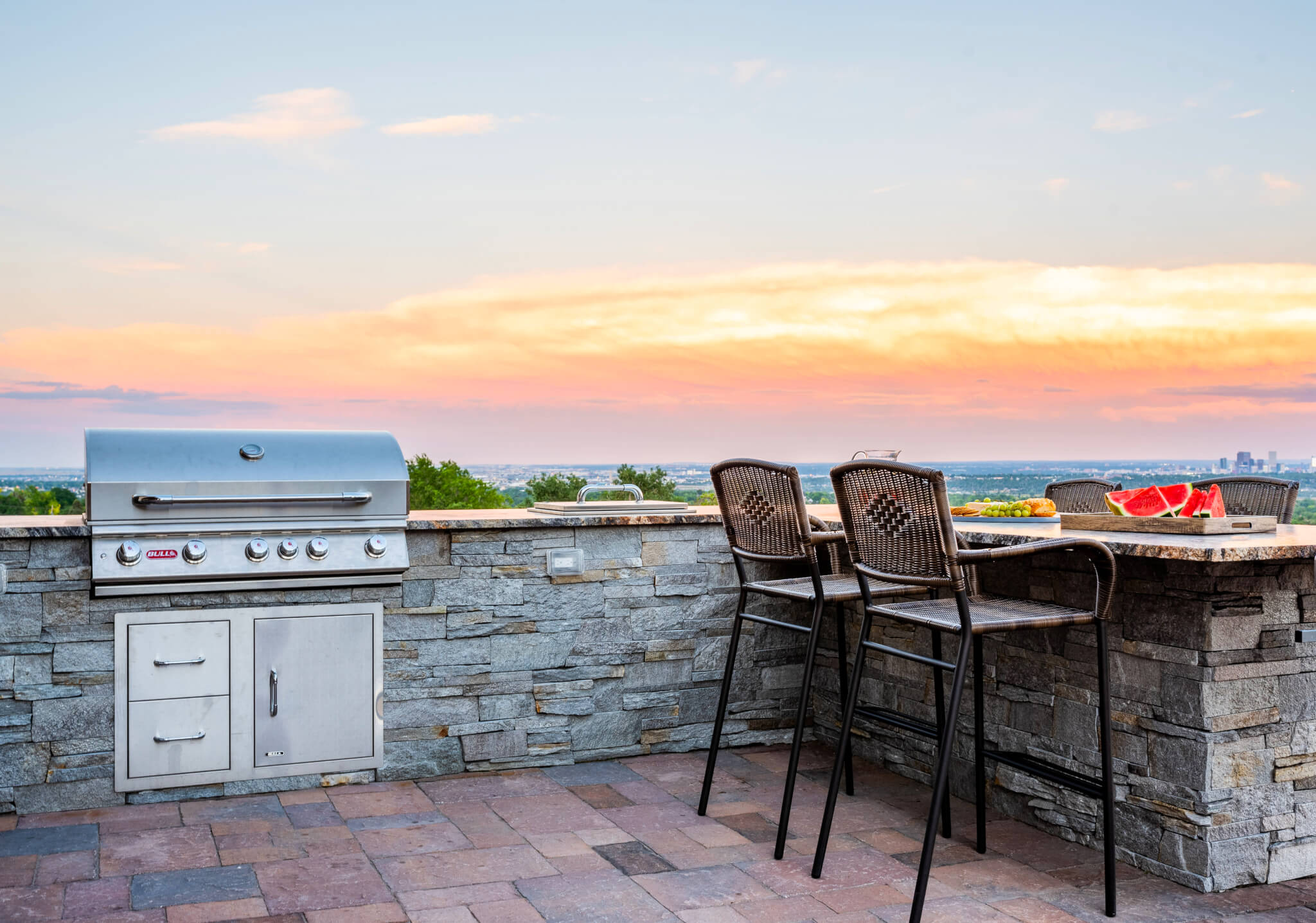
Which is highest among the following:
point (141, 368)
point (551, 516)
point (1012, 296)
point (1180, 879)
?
point (1012, 296)

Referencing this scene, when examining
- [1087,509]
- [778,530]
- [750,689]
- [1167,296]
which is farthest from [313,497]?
[1167,296]

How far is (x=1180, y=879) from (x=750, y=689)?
177cm

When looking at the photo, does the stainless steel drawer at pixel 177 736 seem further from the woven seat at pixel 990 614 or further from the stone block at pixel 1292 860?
the stone block at pixel 1292 860

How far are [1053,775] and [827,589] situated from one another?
0.82m

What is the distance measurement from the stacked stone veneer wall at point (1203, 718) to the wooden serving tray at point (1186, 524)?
0.40ft

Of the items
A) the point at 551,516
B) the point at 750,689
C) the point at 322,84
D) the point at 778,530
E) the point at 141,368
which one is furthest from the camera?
the point at 141,368

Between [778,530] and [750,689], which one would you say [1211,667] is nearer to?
[778,530]

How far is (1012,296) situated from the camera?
371 inches

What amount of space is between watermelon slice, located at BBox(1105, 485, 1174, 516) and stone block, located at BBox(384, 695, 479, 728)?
7.25 feet

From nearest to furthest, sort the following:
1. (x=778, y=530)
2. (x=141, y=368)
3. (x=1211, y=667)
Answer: (x=1211, y=667) < (x=778, y=530) < (x=141, y=368)

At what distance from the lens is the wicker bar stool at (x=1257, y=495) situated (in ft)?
12.0

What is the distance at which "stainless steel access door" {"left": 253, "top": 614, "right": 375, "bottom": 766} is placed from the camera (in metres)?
3.46

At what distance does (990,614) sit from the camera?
2.59 metres

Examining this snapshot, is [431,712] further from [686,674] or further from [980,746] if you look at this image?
[980,746]
